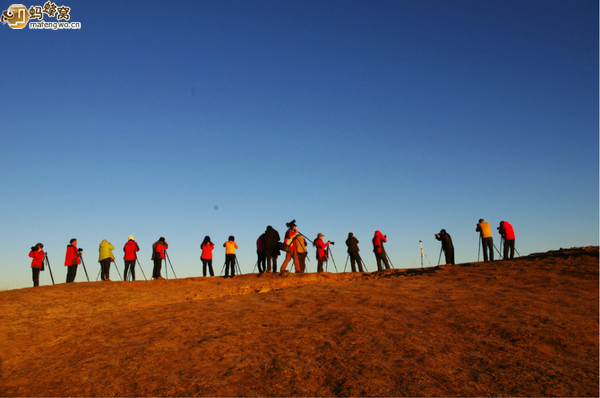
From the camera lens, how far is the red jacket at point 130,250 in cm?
1816

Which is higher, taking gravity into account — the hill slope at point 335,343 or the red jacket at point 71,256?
the red jacket at point 71,256

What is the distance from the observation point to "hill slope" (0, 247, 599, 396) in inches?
192

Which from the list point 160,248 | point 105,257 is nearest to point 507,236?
point 160,248

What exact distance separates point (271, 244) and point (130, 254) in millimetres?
6272

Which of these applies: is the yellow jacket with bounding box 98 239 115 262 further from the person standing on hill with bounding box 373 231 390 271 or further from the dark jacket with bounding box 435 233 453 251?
the dark jacket with bounding box 435 233 453 251

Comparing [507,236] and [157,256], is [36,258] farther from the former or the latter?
[507,236]

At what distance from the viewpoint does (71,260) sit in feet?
57.1

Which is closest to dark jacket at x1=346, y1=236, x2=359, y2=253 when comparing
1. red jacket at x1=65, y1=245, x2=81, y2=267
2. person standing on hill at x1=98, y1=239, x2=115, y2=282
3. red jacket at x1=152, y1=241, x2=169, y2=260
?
red jacket at x1=152, y1=241, x2=169, y2=260

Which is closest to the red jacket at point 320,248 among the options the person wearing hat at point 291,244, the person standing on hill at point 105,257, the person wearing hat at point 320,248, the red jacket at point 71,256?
the person wearing hat at point 320,248

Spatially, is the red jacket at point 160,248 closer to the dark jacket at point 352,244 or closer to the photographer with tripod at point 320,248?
the photographer with tripod at point 320,248

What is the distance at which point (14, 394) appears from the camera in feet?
17.6

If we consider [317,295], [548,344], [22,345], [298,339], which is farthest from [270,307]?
[548,344]

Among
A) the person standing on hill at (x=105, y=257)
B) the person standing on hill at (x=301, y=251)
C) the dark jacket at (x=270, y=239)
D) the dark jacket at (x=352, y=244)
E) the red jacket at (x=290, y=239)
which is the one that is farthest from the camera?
the dark jacket at (x=352, y=244)

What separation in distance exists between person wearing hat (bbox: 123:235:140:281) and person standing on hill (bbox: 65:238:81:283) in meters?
1.93
